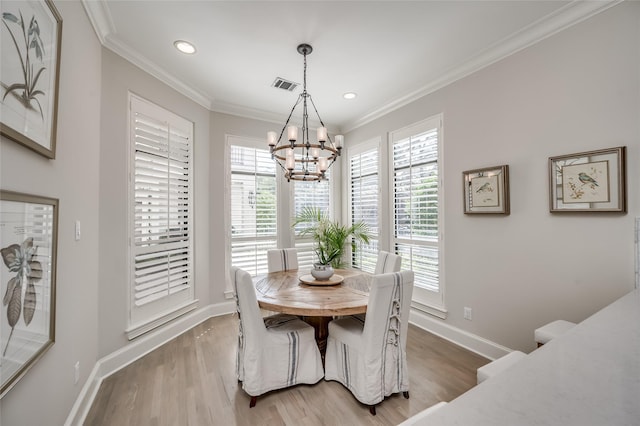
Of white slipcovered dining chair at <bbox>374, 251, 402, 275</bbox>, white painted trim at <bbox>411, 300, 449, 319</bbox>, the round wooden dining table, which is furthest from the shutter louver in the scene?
white painted trim at <bbox>411, 300, 449, 319</bbox>

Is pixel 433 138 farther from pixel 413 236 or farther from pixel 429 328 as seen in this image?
pixel 429 328

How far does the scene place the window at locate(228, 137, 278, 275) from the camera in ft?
12.8

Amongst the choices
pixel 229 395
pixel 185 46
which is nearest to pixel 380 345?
pixel 229 395

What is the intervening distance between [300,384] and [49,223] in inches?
77.7

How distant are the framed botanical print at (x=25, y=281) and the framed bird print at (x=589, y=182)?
325cm

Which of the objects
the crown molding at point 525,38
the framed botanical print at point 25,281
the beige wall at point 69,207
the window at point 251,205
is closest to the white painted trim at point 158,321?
the beige wall at point 69,207

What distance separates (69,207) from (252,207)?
94.1 inches

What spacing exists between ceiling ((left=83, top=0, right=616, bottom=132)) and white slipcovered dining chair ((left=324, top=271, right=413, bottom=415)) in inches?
79.7

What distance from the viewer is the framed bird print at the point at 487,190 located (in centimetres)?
248

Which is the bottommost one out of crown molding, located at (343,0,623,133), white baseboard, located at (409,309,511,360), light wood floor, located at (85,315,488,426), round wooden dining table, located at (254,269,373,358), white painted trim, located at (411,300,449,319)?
light wood floor, located at (85,315,488,426)

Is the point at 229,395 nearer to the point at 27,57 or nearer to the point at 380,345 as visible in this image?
the point at 380,345

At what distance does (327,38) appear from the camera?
7.80ft

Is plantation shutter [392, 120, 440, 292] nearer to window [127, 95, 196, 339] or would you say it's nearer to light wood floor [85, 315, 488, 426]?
light wood floor [85, 315, 488, 426]

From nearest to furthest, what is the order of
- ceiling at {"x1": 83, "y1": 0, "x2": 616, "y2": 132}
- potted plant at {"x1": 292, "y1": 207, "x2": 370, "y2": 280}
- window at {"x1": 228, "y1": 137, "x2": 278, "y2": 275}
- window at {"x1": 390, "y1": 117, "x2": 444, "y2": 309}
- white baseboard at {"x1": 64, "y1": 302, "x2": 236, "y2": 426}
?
white baseboard at {"x1": 64, "y1": 302, "x2": 236, "y2": 426}
ceiling at {"x1": 83, "y1": 0, "x2": 616, "y2": 132}
window at {"x1": 390, "y1": 117, "x2": 444, "y2": 309}
window at {"x1": 228, "y1": 137, "x2": 278, "y2": 275}
potted plant at {"x1": 292, "y1": 207, "x2": 370, "y2": 280}
